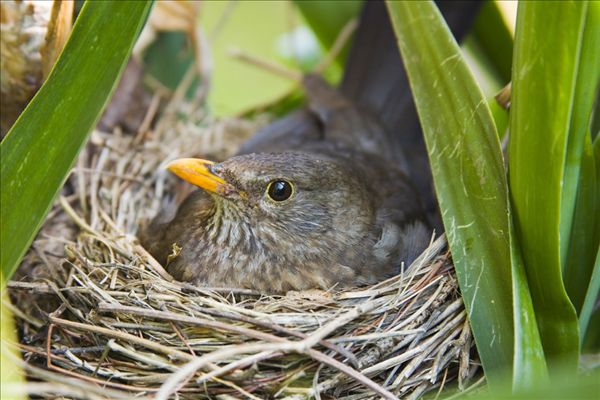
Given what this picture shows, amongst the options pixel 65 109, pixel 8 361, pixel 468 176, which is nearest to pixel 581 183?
pixel 468 176

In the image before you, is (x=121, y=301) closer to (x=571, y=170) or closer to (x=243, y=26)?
(x=571, y=170)

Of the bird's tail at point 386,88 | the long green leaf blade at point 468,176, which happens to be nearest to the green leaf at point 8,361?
the long green leaf blade at point 468,176

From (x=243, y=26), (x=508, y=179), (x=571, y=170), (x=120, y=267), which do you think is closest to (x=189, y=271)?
(x=120, y=267)

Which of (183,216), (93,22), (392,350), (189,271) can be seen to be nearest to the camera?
(93,22)

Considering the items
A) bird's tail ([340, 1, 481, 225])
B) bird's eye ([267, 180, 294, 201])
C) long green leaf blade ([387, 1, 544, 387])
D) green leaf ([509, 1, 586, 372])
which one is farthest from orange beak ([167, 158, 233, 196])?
bird's tail ([340, 1, 481, 225])

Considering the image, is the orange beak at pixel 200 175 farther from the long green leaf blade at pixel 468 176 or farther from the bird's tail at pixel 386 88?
the bird's tail at pixel 386 88
